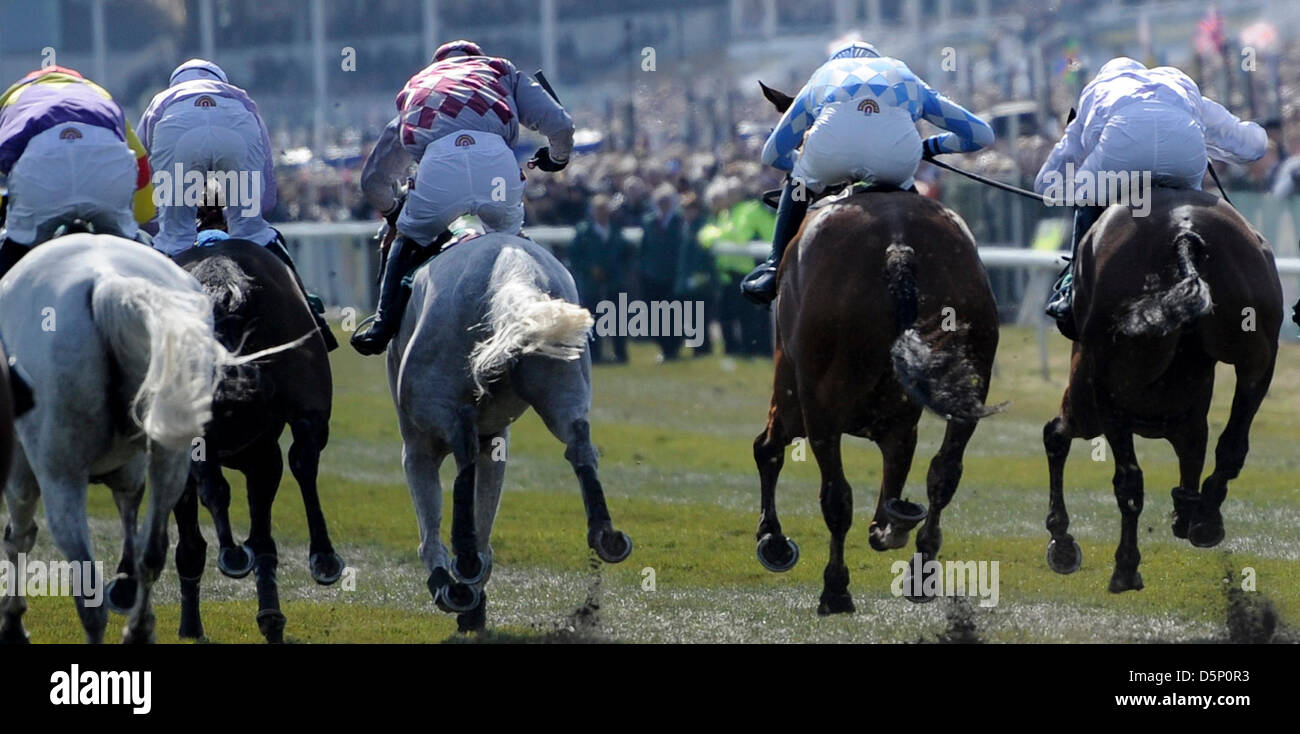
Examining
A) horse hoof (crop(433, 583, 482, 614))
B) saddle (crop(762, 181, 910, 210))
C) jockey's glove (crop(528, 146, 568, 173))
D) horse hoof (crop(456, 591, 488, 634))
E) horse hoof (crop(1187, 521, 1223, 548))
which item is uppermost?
jockey's glove (crop(528, 146, 568, 173))

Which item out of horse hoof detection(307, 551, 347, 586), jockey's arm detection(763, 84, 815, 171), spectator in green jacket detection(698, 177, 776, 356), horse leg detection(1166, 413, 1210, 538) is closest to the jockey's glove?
jockey's arm detection(763, 84, 815, 171)

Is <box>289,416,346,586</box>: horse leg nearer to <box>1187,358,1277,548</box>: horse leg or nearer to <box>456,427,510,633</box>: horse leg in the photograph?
<box>456,427,510,633</box>: horse leg

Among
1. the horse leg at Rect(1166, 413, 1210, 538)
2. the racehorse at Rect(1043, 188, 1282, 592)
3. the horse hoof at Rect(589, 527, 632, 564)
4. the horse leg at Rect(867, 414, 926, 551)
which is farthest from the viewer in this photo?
the horse leg at Rect(1166, 413, 1210, 538)

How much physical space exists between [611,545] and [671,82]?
78.3ft

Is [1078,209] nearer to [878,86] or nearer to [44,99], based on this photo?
[878,86]

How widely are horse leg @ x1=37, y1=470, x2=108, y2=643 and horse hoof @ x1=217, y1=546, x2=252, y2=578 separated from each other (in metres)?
1.34

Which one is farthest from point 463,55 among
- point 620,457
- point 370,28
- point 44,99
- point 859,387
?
point 370,28

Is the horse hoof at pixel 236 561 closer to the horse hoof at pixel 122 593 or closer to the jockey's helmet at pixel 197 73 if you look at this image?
the horse hoof at pixel 122 593

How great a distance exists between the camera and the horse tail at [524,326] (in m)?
6.89

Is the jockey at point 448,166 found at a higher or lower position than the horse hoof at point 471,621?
higher

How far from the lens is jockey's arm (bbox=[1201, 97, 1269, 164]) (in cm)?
827

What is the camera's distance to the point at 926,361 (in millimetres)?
6961

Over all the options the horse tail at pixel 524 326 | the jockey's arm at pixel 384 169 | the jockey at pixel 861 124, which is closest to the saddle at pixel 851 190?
the jockey at pixel 861 124

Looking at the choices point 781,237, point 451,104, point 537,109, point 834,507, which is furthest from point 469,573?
point 537,109
